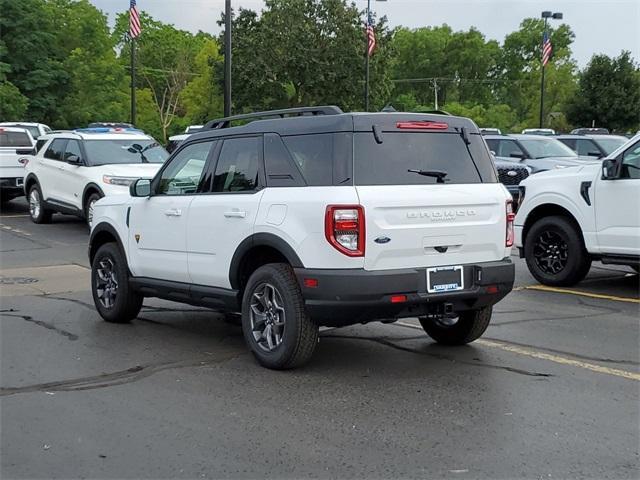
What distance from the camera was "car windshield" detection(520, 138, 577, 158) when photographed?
759 inches

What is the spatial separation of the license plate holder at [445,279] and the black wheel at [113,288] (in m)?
3.18

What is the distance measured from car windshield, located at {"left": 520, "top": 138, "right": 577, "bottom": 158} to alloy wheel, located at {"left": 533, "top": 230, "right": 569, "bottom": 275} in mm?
9502

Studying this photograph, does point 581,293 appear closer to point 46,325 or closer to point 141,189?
point 141,189

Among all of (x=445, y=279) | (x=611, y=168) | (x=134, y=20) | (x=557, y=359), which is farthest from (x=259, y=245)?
(x=134, y=20)

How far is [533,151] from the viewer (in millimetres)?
19359

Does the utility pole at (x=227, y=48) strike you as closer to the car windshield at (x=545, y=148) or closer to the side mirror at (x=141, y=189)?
the car windshield at (x=545, y=148)

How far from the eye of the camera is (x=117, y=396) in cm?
540

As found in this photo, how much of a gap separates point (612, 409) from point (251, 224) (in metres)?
2.82

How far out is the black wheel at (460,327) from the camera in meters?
6.59

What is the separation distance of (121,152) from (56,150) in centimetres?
181

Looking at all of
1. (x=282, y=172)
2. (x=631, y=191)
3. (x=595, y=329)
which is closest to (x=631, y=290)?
(x=631, y=191)

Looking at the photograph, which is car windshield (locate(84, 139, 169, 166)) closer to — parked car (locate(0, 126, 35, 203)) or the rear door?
parked car (locate(0, 126, 35, 203))

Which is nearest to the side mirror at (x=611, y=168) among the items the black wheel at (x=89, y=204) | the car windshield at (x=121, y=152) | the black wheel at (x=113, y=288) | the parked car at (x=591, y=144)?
the black wheel at (x=113, y=288)

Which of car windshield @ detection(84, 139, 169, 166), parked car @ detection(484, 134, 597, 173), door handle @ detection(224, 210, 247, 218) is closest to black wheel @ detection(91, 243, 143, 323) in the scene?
door handle @ detection(224, 210, 247, 218)
